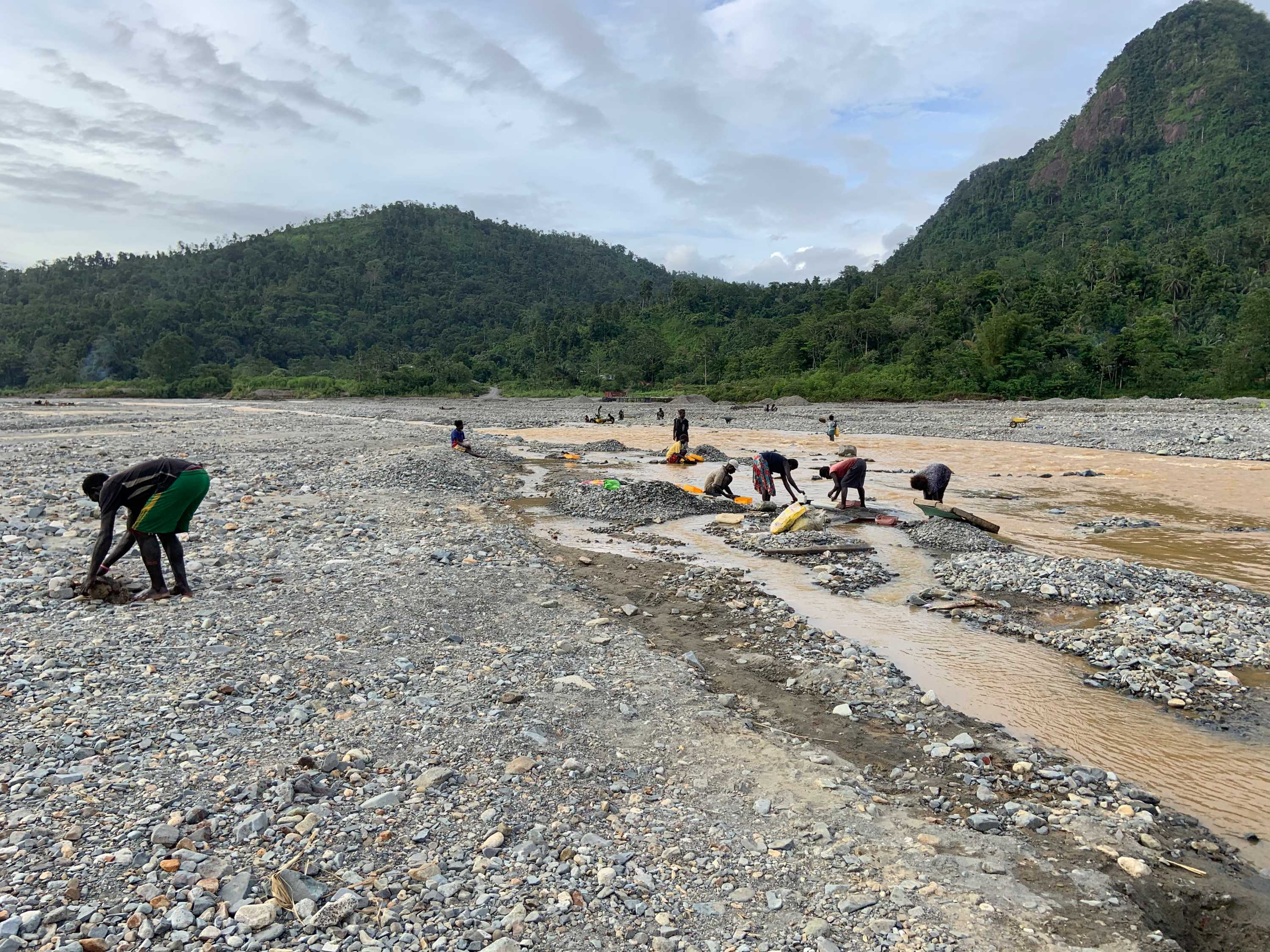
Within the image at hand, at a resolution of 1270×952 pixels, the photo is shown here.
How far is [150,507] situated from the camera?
756 cm

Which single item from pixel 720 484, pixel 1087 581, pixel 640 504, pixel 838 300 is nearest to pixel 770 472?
pixel 720 484

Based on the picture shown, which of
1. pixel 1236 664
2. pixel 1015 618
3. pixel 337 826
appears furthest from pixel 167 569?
pixel 1236 664

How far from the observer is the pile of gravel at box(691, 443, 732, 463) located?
25.8 meters

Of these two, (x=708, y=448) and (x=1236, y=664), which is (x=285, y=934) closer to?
(x=1236, y=664)

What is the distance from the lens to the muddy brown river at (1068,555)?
570 cm

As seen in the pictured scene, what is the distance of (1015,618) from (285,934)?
28.3 ft

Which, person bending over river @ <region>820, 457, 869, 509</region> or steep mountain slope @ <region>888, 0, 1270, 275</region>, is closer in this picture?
person bending over river @ <region>820, 457, 869, 509</region>

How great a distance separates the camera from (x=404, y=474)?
18.4 meters

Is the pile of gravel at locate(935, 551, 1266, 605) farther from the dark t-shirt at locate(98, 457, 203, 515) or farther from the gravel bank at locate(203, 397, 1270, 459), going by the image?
the gravel bank at locate(203, 397, 1270, 459)

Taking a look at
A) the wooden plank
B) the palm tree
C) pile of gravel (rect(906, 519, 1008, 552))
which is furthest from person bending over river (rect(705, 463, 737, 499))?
the palm tree

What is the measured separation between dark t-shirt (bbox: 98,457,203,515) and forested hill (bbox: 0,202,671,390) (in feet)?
284

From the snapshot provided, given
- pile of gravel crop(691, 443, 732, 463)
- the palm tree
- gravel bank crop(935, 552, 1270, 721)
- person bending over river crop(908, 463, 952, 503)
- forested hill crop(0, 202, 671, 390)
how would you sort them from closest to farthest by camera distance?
A: gravel bank crop(935, 552, 1270, 721) → person bending over river crop(908, 463, 952, 503) → pile of gravel crop(691, 443, 732, 463) → the palm tree → forested hill crop(0, 202, 671, 390)

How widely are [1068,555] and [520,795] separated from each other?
11.4 m

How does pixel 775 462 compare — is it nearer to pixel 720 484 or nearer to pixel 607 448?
pixel 720 484
